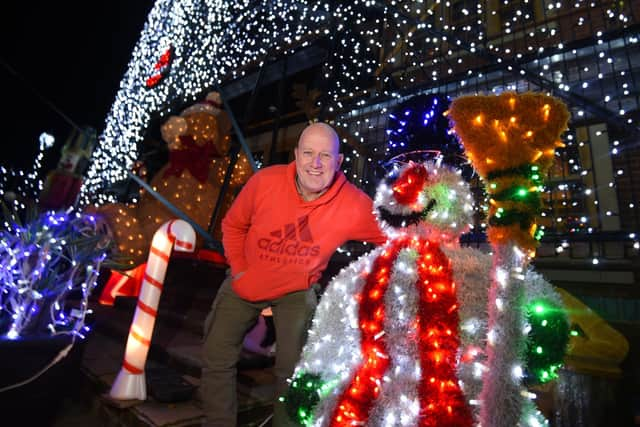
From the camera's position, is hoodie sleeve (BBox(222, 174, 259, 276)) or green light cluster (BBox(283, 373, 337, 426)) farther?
hoodie sleeve (BBox(222, 174, 259, 276))

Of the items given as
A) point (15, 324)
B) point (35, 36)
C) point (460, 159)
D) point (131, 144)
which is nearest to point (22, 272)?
point (15, 324)

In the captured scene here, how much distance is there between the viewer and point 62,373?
7.34 ft

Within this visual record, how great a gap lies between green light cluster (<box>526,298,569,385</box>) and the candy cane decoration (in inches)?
90.1

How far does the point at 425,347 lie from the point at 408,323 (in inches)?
4.4

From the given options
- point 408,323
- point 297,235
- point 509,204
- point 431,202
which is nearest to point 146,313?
point 297,235

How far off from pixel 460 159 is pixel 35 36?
47.2 feet

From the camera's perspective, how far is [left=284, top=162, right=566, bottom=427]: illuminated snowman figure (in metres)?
1.31

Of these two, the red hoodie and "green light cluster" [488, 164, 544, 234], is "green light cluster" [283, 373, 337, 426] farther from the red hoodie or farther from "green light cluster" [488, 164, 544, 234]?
"green light cluster" [488, 164, 544, 234]

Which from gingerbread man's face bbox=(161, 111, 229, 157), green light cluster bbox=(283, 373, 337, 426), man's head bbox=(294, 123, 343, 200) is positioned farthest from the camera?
gingerbread man's face bbox=(161, 111, 229, 157)

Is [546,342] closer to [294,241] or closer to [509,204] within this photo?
[509,204]

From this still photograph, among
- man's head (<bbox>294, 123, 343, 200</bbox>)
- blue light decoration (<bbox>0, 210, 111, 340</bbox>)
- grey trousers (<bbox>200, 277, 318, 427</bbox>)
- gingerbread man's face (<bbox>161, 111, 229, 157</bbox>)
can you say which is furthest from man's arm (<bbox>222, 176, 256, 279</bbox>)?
gingerbread man's face (<bbox>161, 111, 229, 157</bbox>)

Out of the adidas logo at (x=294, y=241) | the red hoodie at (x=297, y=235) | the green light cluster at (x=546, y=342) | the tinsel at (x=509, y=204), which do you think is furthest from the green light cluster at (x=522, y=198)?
the adidas logo at (x=294, y=241)

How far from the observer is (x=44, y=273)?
99.8 inches

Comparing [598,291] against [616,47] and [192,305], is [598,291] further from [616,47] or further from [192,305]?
[192,305]
